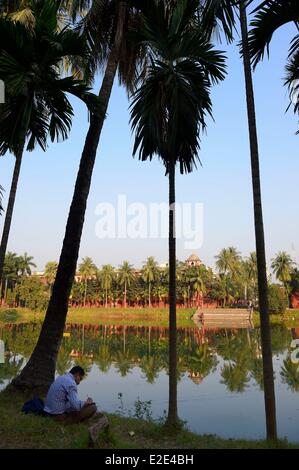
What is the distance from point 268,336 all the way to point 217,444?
1.80 meters

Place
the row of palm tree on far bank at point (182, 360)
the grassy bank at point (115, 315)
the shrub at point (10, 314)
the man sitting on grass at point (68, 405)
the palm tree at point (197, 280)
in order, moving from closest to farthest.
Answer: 1. the man sitting on grass at point (68, 405)
2. the row of palm tree on far bank at point (182, 360)
3. the grassy bank at point (115, 315)
4. the shrub at point (10, 314)
5. the palm tree at point (197, 280)

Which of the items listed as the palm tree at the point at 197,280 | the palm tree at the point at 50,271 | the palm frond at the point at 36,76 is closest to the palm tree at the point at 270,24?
the palm frond at the point at 36,76

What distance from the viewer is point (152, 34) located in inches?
310

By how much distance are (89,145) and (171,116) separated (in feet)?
9.20

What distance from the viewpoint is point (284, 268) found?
74.9 meters

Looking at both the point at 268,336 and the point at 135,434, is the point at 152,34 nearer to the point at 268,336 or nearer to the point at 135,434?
the point at 268,336

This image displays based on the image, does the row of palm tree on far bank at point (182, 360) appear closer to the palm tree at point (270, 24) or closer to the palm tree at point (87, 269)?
the palm tree at point (270, 24)

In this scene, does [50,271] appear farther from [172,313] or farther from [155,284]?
[172,313]

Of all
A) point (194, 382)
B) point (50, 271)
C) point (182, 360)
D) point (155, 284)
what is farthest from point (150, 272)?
point (194, 382)

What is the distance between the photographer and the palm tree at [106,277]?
80938mm

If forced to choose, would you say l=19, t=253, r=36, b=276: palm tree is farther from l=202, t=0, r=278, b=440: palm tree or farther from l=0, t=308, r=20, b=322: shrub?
l=202, t=0, r=278, b=440: palm tree

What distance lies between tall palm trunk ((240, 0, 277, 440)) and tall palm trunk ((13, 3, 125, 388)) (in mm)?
3085

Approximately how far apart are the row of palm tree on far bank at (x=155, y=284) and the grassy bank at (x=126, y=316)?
14.0ft
